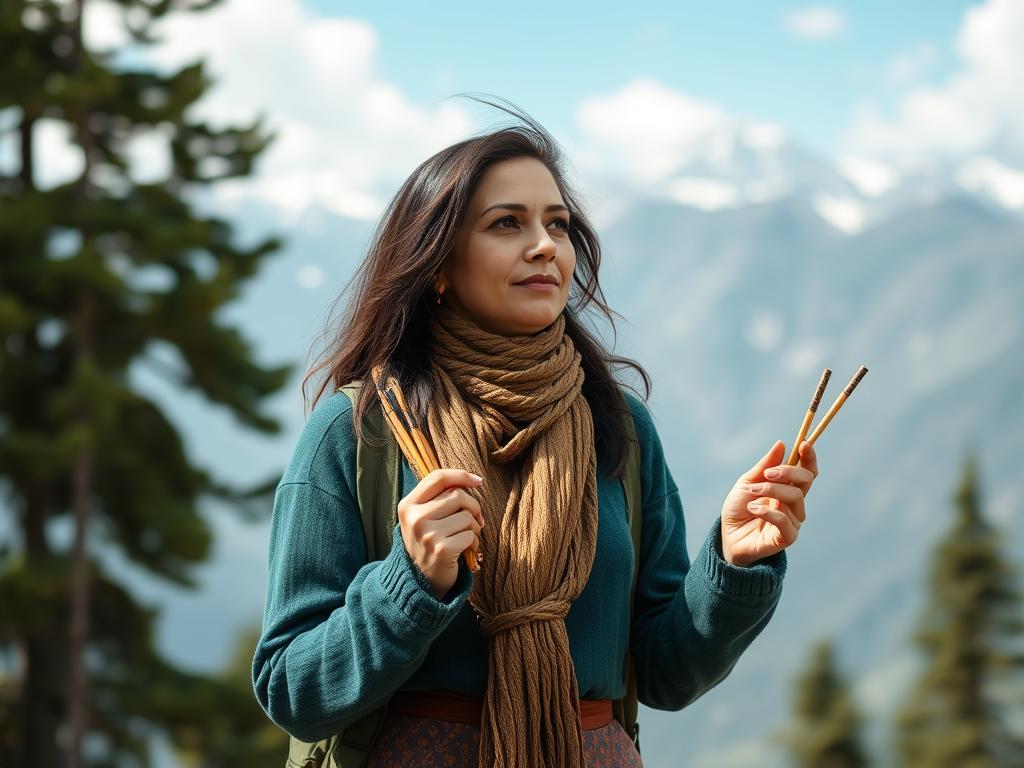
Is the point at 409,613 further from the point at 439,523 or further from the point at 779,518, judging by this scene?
the point at 779,518

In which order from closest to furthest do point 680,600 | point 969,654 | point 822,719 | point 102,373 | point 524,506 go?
1. point 524,506
2. point 680,600
3. point 969,654
4. point 102,373
5. point 822,719

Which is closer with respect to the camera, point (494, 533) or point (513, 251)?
point (494, 533)

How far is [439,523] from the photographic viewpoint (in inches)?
77.0

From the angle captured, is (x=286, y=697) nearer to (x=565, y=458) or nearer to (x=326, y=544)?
(x=326, y=544)

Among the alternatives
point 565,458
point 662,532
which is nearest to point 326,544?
point 565,458

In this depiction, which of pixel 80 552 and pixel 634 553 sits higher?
pixel 80 552

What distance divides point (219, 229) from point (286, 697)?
58.5 feet

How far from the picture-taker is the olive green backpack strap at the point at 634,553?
237 cm

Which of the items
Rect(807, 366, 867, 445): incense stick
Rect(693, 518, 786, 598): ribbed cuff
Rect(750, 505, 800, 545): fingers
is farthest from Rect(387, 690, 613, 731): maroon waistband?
Rect(807, 366, 867, 445): incense stick

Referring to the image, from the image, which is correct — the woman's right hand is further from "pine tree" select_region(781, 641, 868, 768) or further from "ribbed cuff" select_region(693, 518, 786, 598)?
"pine tree" select_region(781, 641, 868, 768)

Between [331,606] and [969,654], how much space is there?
54.3 feet

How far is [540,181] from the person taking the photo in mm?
2371

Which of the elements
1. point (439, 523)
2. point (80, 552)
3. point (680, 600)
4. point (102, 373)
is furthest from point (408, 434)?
point (80, 552)

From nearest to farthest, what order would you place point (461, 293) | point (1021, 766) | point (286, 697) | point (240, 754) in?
point (286, 697), point (461, 293), point (1021, 766), point (240, 754)
